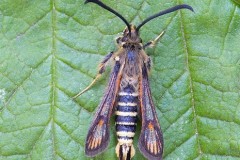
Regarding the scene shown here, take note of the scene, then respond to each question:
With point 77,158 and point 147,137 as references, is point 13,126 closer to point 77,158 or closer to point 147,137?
point 77,158

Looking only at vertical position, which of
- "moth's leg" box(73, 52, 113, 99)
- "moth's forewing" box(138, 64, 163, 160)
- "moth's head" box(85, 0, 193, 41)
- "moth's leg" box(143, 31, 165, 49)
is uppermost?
"moth's head" box(85, 0, 193, 41)

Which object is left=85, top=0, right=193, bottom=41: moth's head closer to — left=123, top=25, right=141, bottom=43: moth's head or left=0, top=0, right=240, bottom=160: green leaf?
left=123, top=25, right=141, bottom=43: moth's head

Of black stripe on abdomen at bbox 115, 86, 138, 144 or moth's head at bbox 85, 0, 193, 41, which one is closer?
moth's head at bbox 85, 0, 193, 41

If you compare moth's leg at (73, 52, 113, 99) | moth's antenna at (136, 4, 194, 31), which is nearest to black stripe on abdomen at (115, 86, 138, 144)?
moth's leg at (73, 52, 113, 99)

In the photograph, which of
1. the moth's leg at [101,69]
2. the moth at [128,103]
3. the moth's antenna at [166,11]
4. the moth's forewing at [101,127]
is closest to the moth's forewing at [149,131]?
the moth at [128,103]

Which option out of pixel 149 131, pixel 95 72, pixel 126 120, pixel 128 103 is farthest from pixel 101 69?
pixel 149 131

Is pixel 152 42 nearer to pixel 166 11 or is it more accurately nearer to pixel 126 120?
pixel 166 11

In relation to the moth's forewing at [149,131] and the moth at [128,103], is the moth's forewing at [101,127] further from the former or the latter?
the moth's forewing at [149,131]
